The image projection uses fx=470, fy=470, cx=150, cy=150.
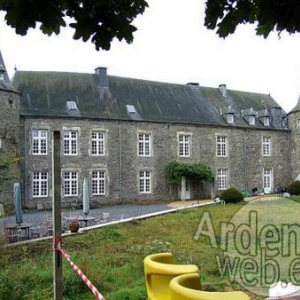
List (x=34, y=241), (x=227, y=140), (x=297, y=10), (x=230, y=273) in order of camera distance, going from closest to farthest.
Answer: (x=297, y=10), (x=230, y=273), (x=34, y=241), (x=227, y=140)

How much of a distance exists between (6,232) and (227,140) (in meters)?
20.5

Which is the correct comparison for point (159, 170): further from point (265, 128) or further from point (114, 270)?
point (114, 270)

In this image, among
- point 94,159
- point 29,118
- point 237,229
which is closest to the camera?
point 237,229

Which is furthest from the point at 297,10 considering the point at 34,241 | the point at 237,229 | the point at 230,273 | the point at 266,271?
the point at 237,229

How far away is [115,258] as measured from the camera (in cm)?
1177

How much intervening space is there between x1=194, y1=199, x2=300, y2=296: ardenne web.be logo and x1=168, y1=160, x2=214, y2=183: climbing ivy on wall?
8620 millimetres

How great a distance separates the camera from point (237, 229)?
53.0 feet

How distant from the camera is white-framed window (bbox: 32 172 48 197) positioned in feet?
86.3

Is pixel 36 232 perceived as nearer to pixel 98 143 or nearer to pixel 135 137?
pixel 98 143

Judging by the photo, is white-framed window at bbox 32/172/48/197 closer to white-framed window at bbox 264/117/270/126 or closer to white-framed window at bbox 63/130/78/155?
white-framed window at bbox 63/130/78/155

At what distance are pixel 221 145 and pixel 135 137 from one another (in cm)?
671

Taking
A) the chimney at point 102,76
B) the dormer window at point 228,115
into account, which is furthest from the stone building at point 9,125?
the dormer window at point 228,115

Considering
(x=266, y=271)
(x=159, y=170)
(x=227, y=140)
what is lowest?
(x=266, y=271)

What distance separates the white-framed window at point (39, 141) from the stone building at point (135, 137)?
0.06 m
